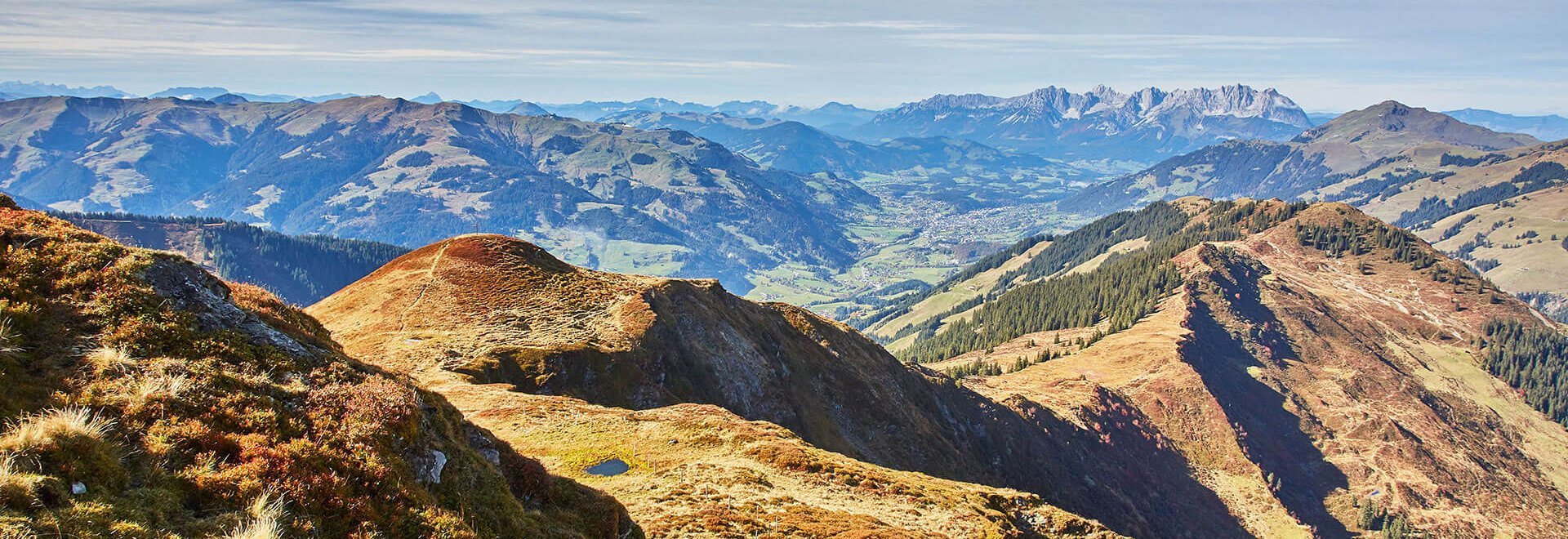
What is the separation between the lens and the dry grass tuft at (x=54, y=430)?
396 inches

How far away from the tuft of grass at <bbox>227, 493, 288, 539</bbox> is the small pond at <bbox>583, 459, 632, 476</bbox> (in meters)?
20.0

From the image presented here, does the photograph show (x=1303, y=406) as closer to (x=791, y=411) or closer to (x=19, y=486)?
(x=791, y=411)

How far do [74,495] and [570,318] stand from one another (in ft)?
158

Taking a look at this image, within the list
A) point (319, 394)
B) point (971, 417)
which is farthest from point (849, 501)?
point (971, 417)

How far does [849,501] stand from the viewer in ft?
106

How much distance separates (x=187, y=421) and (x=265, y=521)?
3.04 meters

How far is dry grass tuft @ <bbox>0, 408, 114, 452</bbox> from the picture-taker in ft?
33.0

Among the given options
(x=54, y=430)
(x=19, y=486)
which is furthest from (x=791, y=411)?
(x=19, y=486)

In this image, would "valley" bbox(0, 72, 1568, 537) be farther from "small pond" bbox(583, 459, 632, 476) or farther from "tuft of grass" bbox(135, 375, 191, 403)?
"small pond" bbox(583, 459, 632, 476)

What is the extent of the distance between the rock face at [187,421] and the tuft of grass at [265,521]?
158 mm

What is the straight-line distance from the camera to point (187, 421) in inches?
492

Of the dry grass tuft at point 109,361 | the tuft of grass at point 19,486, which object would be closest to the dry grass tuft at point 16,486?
the tuft of grass at point 19,486

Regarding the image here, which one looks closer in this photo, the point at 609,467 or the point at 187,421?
the point at 187,421

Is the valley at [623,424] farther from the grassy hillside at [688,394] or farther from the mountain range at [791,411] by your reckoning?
the grassy hillside at [688,394]
